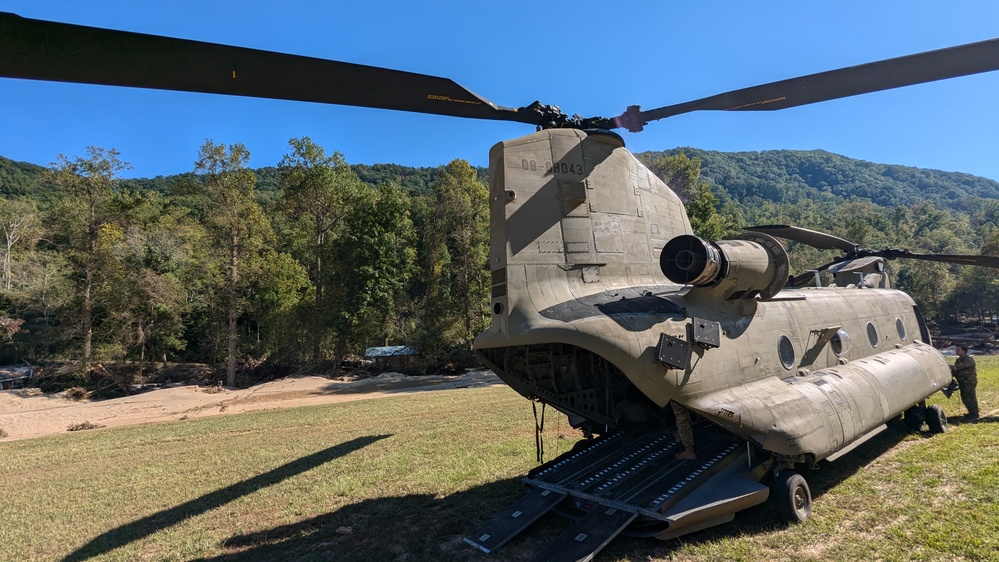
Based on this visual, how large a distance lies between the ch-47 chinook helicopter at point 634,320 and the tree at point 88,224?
3191cm

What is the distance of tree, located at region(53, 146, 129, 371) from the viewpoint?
89.2ft

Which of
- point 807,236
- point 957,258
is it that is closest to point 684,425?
point 807,236

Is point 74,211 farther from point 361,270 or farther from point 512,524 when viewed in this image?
point 512,524

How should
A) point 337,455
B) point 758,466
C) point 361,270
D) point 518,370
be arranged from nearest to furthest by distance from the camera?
1. point 758,466
2. point 518,370
3. point 337,455
4. point 361,270

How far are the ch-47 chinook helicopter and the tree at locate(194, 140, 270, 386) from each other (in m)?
28.2

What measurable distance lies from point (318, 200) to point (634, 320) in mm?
33448

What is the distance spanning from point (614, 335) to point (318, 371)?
30.9 m

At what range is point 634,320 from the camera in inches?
193

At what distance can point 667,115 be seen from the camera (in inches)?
220

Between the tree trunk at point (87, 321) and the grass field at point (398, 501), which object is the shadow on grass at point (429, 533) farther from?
the tree trunk at point (87, 321)

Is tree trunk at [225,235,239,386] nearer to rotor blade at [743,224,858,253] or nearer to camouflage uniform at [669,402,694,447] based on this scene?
rotor blade at [743,224,858,253]

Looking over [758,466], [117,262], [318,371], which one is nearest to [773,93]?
[758,466]

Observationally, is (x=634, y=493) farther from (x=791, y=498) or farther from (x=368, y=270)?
(x=368, y=270)

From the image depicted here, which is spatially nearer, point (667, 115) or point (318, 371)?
point (667, 115)
